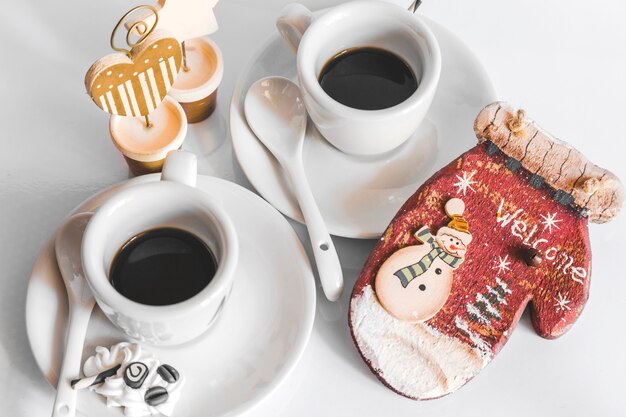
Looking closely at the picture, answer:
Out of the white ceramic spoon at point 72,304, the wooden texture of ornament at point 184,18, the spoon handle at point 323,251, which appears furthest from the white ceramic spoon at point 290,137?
the white ceramic spoon at point 72,304

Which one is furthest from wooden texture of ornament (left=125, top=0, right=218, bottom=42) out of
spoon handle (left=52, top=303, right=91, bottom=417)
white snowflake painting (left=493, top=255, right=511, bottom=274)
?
white snowflake painting (left=493, top=255, right=511, bottom=274)

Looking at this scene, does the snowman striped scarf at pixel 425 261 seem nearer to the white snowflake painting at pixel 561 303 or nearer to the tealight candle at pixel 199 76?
the white snowflake painting at pixel 561 303

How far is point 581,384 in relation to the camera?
0.92 m

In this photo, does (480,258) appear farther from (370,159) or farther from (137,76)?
(137,76)

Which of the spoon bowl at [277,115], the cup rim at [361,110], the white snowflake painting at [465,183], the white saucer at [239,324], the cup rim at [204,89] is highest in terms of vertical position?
the cup rim at [361,110]

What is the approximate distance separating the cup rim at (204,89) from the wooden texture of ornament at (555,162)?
1.08 feet

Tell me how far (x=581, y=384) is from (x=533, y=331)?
0.08 m

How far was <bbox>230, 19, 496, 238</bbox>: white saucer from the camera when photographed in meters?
0.93

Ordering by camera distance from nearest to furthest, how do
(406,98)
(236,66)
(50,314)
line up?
(50,314), (406,98), (236,66)

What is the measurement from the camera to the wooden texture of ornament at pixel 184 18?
840 mm

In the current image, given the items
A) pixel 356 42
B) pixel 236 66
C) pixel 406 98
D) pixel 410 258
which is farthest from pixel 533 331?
pixel 236 66

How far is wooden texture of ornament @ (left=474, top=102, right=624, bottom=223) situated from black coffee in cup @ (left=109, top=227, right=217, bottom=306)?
36cm

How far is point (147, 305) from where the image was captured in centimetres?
75

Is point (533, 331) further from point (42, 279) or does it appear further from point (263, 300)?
point (42, 279)
